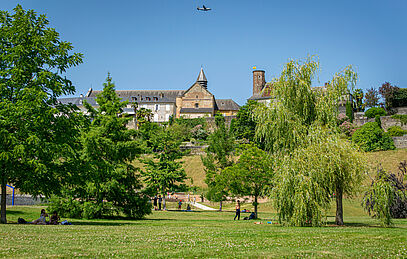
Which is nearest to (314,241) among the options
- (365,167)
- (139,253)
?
(139,253)

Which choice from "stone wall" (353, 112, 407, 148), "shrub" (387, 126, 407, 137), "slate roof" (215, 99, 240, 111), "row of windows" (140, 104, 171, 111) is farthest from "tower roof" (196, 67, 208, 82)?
"shrub" (387, 126, 407, 137)

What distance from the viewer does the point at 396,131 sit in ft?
240

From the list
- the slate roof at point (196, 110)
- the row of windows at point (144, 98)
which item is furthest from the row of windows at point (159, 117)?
the row of windows at point (144, 98)

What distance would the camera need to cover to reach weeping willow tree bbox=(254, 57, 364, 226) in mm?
20062

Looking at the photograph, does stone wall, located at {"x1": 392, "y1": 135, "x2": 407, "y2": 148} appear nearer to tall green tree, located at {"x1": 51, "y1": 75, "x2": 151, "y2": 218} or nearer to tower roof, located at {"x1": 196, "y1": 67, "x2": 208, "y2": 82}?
tall green tree, located at {"x1": 51, "y1": 75, "x2": 151, "y2": 218}

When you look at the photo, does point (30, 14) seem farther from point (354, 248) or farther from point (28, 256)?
point (354, 248)

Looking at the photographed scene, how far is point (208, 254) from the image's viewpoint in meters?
10.2

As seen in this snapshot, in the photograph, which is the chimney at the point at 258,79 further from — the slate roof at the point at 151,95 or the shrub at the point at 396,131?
the shrub at the point at 396,131

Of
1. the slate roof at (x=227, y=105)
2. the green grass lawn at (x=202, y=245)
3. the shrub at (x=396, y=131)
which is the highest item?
the slate roof at (x=227, y=105)

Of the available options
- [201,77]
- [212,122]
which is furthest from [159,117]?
[212,122]

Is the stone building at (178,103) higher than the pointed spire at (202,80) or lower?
lower

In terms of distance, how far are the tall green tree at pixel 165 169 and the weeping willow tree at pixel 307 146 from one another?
64.0 feet

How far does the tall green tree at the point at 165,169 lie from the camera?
42.6 meters

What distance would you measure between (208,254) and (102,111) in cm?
2009
